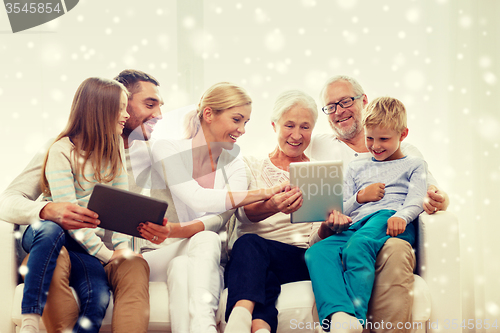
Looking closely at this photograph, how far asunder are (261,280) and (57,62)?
181 cm

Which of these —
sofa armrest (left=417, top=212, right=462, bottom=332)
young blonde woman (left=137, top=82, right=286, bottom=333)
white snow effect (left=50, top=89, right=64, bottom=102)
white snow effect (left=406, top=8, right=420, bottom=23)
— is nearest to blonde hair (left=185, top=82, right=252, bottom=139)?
young blonde woman (left=137, top=82, right=286, bottom=333)

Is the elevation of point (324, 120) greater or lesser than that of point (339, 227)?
greater

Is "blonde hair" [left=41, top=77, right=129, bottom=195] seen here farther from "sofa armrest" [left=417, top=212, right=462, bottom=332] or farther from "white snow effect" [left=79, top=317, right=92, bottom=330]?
"sofa armrest" [left=417, top=212, right=462, bottom=332]

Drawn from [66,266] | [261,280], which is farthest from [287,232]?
[66,266]

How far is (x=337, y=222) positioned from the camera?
1.47 meters

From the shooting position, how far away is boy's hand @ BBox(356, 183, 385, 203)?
1.56m

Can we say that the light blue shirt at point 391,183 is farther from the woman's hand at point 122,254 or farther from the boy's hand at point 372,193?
the woman's hand at point 122,254

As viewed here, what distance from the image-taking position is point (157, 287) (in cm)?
142

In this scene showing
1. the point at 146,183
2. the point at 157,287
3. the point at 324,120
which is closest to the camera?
the point at 157,287

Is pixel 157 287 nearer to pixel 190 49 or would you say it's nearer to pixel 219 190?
pixel 219 190

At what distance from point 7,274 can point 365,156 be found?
1.47 meters

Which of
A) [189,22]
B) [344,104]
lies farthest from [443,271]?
[189,22]

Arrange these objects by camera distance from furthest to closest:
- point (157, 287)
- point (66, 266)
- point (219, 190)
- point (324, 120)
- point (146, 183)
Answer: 1. point (324, 120)
2. point (146, 183)
3. point (219, 190)
4. point (157, 287)
5. point (66, 266)

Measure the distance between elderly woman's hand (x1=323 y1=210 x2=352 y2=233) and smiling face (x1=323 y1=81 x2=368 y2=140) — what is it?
22.8 inches
